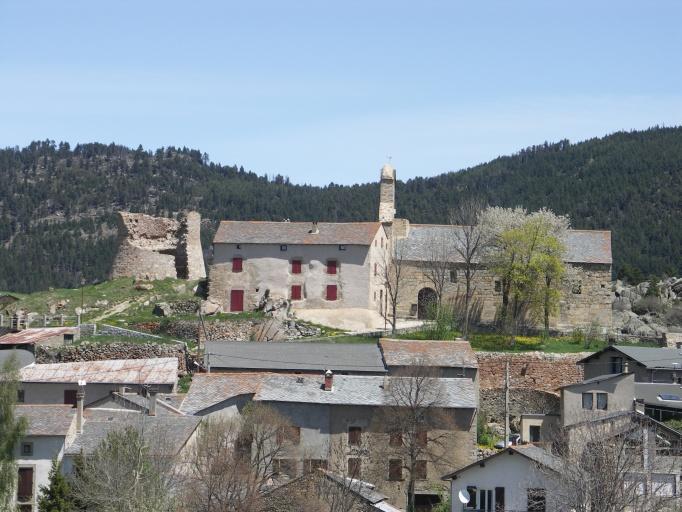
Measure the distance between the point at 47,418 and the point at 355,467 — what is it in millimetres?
11588

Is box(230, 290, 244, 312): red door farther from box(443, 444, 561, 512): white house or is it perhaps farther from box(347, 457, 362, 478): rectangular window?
box(443, 444, 561, 512): white house

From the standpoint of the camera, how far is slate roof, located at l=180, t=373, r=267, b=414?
54094mm

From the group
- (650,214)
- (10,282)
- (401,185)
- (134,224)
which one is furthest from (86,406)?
(401,185)

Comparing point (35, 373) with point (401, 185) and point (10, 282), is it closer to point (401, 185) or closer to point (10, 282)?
point (10, 282)

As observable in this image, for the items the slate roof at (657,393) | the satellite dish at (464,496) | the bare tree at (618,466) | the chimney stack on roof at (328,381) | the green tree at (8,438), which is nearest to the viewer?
the bare tree at (618,466)

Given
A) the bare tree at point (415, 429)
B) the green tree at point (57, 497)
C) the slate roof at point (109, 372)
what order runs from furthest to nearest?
the slate roof at point (109, 372) < the bare tree at point (415, 429) < the green tree at point (57, 497)

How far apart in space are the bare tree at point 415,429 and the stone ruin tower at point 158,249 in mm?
28322

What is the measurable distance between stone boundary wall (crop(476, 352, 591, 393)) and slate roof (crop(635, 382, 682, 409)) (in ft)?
18.4

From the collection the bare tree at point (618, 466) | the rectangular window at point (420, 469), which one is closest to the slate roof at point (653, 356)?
the bare tree at point (618, 466)

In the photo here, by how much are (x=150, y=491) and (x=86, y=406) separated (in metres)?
12.0

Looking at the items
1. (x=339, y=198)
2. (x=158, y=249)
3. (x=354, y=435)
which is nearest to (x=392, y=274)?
(x=158, y=249)

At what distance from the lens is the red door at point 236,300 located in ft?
244

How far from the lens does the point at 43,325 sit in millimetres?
71250

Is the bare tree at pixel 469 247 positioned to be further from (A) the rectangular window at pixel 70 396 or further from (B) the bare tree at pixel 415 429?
(A) the rectangular window at pixel 70 396
